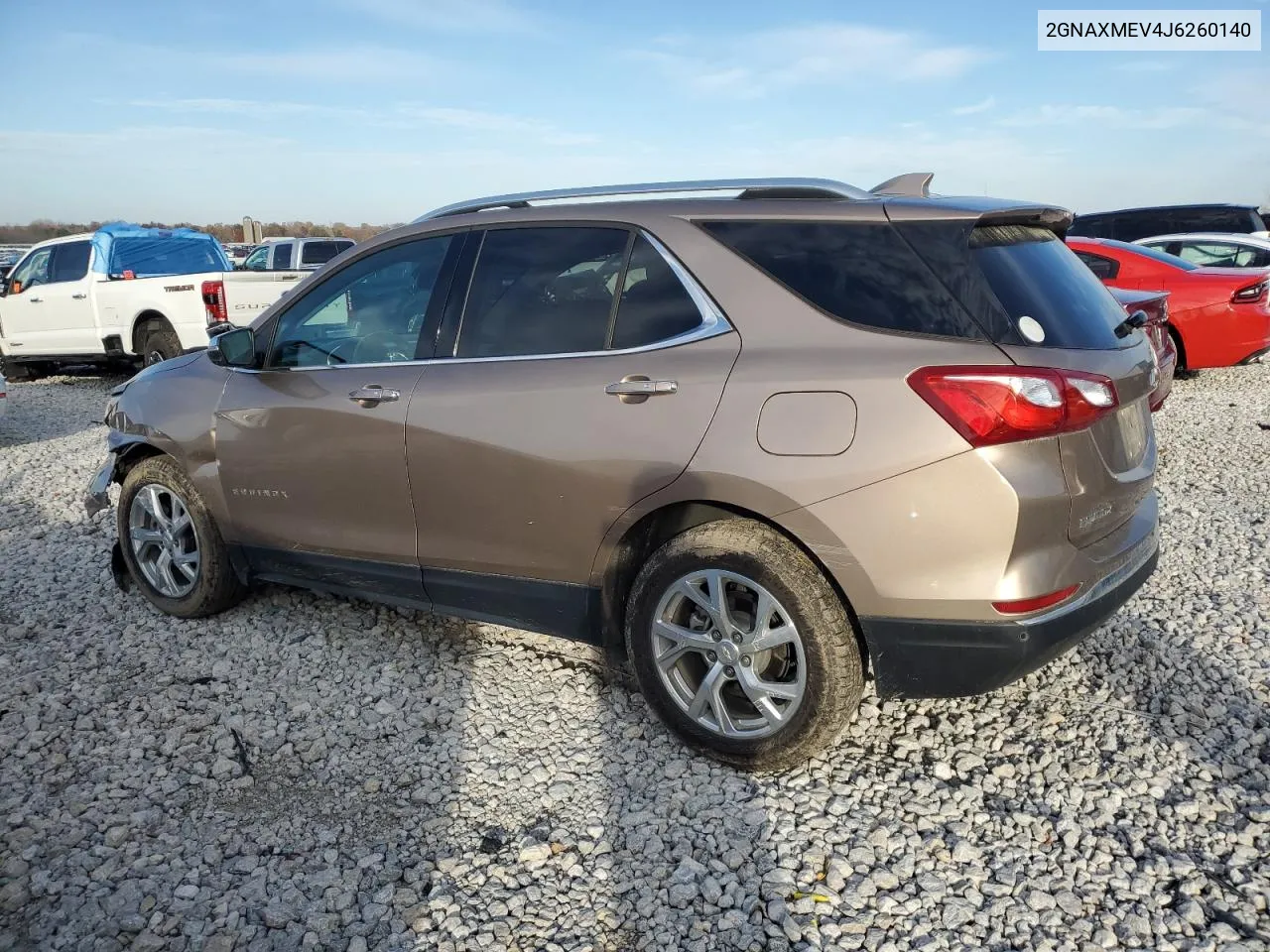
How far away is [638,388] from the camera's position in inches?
121

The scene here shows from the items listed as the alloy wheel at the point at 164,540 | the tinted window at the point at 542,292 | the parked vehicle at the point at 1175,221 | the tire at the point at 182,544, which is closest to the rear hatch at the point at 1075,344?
the tinted window at the point at 542,292

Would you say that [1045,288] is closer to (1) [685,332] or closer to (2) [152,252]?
(1) [685,332]

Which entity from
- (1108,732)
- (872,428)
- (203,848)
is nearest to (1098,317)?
(872,428)

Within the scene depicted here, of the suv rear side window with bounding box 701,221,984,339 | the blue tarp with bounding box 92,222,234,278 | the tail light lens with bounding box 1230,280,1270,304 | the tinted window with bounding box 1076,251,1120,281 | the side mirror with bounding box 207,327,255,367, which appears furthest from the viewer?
the blue tarp with bounding box 92,222,234,278

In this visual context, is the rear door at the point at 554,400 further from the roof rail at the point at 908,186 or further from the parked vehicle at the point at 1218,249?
the parked vehicle at the point at 1218,249

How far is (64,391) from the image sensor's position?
1318 centimetres

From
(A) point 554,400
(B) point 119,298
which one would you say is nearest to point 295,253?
(B) point 119,298

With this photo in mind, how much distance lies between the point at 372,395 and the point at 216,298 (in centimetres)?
832

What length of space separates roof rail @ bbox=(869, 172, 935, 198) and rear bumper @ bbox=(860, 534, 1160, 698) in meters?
1.44

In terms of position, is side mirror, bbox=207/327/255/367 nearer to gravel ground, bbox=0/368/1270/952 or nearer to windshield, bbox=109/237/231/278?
gravel ground, bbox=0/368/1270/952

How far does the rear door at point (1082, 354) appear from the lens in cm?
272

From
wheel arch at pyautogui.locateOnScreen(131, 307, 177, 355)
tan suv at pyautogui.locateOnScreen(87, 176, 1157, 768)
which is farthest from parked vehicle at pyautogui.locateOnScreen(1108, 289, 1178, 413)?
wheel arch at pyautogui.locateOnScreen(131, 307, 177, 355)

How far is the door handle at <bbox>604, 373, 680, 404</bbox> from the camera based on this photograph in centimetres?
302

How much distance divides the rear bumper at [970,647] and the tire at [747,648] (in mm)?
130
